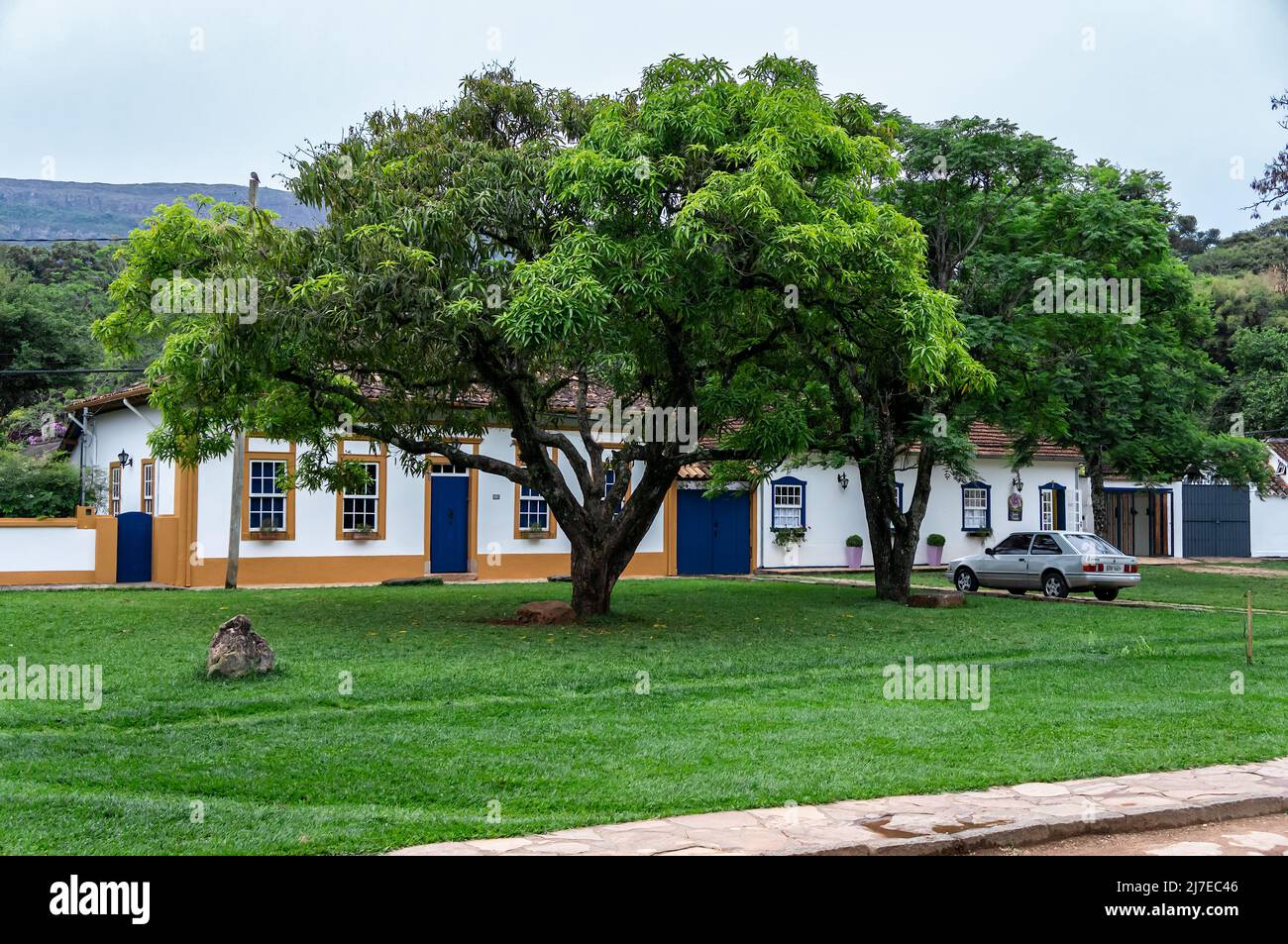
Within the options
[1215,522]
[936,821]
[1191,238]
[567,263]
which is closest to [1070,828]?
[936,821]

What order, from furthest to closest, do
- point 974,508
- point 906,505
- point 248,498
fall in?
point 974,508 → point 906,505 → point 248,498

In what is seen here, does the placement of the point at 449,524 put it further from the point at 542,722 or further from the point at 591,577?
the point at 542,722

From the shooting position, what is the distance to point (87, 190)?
10975 centimetres

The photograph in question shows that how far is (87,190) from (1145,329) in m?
109

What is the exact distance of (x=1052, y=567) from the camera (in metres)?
23.6

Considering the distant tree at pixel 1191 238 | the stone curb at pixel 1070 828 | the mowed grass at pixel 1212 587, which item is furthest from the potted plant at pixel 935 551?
the distant tree at pixel 1191 238

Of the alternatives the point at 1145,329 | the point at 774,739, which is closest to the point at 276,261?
the point at 774,739

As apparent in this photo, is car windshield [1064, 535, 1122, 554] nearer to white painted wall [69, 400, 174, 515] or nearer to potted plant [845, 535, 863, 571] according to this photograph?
potted plant [845, 535, 863, 571]

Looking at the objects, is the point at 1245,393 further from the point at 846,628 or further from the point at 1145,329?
the point at 846,628

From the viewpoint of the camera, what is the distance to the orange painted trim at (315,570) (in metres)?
23.0
